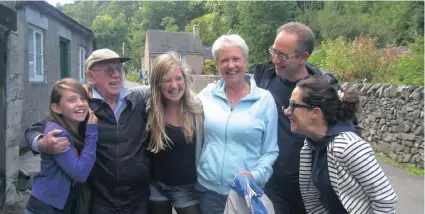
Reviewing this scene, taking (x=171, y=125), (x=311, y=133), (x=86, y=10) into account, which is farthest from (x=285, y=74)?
(x=86, y=10)

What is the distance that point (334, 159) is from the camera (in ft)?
7.54

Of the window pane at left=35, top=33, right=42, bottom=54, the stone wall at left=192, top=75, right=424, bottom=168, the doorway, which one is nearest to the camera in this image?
the stone wall at left=192, top=75, right=424, bottom=168

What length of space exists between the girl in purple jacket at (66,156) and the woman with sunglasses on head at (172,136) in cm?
43

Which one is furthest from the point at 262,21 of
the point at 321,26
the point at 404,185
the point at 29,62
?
the point at 404,185

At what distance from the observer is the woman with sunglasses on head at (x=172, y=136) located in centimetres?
284

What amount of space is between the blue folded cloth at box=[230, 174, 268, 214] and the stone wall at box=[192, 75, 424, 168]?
5.54 m

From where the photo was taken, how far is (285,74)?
10.2 ft

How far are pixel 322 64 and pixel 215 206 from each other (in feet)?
43.3

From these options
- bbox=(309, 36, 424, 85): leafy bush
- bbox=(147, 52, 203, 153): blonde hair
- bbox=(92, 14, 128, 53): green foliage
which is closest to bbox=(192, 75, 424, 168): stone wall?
bbox=(309, 36, 424, 85): leafy bush

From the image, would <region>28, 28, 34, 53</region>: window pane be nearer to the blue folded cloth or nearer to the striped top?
the blue folded cloth

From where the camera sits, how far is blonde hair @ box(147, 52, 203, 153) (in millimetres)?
2799

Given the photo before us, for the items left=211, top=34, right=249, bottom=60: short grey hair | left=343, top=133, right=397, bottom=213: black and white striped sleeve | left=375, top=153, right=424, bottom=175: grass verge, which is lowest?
left=375, top=153, right=424, bottom=175: grass verge

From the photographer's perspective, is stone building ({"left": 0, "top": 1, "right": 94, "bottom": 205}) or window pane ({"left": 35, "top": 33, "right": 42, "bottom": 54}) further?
window pane ({"left": 35, "top": 33, "right": 42, "bottom": 54})

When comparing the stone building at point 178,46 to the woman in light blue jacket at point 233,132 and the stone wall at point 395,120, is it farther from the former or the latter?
the woman in light blue jacket at point 233,132
